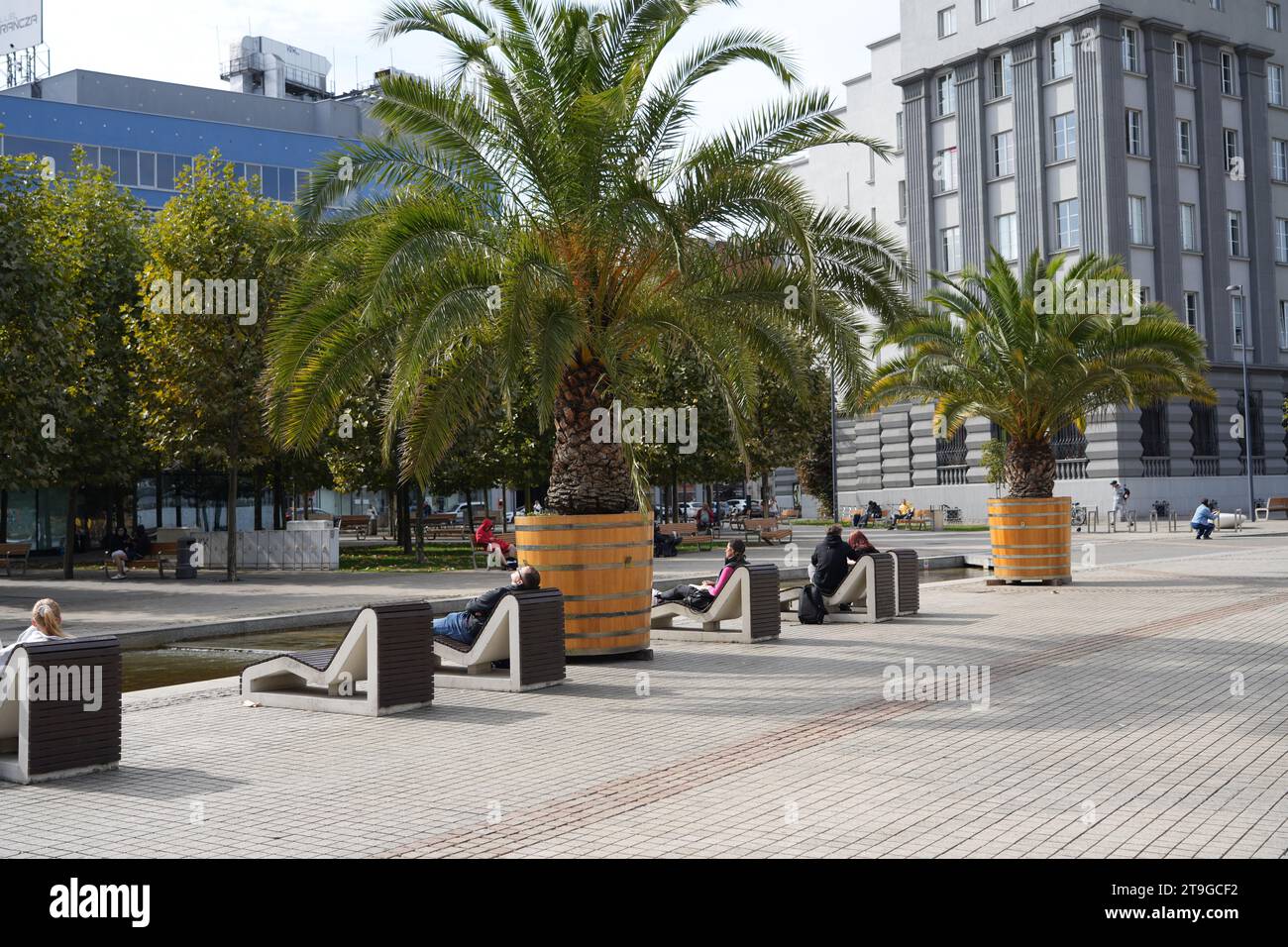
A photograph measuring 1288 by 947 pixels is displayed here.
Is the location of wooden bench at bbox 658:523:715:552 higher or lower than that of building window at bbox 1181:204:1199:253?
lower

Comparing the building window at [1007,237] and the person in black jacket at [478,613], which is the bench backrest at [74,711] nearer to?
the person in black jacket at [478,613]

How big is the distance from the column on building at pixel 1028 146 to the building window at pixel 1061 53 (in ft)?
1.68

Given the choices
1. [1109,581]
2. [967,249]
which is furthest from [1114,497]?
[1109,581]

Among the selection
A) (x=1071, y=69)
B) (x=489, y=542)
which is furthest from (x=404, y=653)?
(x=1071, y=69)

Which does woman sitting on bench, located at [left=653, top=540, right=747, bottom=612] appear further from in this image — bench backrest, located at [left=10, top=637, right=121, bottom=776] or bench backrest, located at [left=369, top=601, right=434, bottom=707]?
bench backrest, located at [left=10, top=637, right=121, bottom=776]

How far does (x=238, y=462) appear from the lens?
29.8 meters

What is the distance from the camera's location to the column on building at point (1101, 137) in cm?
4791

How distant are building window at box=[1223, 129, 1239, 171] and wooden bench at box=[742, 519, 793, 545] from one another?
2646cm

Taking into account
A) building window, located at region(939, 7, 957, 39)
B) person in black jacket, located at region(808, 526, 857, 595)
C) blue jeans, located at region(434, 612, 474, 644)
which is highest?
building window, located at region(939, 7, 957, 39)

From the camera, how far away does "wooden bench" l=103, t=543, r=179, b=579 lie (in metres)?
30.8

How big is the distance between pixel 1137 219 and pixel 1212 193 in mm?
4886

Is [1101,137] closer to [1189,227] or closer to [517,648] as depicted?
[1189,227]

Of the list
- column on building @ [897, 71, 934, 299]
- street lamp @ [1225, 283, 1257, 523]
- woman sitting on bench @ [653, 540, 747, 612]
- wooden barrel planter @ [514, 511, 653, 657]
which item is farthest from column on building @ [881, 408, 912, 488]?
wooden barrel planter @ [514, 511, 653, 657]
